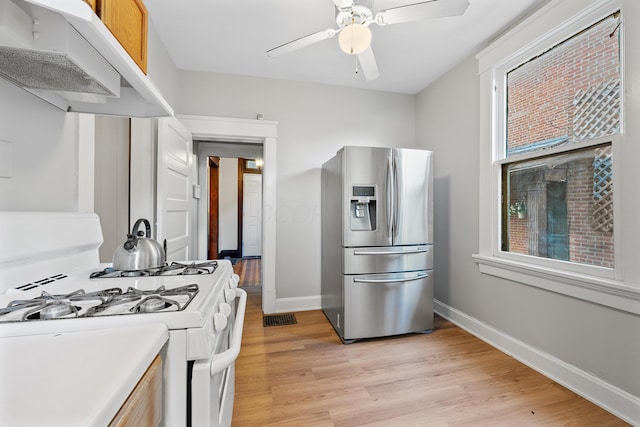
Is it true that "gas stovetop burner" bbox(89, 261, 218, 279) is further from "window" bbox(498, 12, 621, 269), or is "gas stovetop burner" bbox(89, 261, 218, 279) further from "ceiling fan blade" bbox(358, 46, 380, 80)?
"window" bbox(498, 12, 621, 269)

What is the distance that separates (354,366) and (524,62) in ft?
8.41

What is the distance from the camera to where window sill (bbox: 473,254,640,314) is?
1372 millimetres

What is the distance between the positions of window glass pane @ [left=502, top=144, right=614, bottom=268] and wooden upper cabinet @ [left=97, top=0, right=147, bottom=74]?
2.34m

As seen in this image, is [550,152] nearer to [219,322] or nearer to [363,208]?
[363,208]

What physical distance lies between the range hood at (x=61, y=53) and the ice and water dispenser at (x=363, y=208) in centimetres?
162

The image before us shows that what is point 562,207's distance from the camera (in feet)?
5.74

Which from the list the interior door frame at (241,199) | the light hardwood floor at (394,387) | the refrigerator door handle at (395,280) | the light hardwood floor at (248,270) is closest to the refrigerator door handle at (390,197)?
the refrigerator door handle at (395,280)

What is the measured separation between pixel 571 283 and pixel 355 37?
1915mm

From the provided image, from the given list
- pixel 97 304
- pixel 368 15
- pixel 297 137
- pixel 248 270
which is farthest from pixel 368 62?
pixel 248 270

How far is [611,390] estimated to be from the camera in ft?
4.75

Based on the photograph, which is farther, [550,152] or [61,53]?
[550,152]

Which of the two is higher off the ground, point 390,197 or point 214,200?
point 214,200

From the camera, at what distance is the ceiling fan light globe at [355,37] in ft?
4.72

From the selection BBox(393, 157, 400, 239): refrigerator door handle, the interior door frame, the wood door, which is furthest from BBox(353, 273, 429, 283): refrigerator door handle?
the interior door frame
